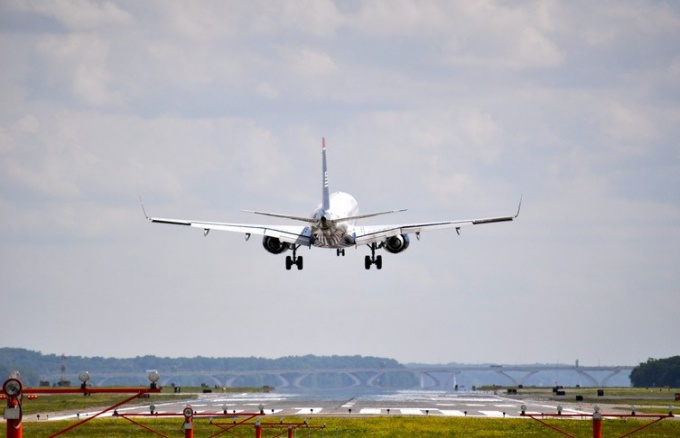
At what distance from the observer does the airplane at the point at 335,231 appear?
101438 millimetres

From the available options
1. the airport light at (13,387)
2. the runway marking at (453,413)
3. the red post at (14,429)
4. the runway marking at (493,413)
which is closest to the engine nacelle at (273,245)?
the runway marking at (453,413)

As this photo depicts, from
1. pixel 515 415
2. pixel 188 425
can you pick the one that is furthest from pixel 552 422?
pixel 188 425

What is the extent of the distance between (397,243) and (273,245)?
12.8 metres

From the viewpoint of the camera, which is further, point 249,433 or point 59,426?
point 59,426

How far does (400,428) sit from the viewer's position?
9150 cm

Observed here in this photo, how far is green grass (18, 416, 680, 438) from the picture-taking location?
85438 millimetres

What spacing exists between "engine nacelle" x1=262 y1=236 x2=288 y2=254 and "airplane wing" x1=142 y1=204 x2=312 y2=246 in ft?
1.88

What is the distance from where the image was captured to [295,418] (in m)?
104

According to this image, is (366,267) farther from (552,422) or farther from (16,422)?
(16,422)

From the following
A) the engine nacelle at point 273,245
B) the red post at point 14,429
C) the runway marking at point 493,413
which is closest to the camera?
the red post at point 14,429

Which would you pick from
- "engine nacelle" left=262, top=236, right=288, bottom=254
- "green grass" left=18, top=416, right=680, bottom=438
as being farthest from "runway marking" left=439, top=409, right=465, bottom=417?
"engine nacelle" left=262, top=236, right=288, bottom=254

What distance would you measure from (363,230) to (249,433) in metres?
29.7

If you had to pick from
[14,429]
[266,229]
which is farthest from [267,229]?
[14,429]

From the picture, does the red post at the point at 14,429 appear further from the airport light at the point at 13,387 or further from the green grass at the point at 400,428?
the green grass at the point at 400,428
